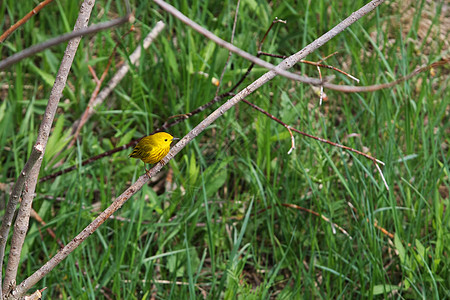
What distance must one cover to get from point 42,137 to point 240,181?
7.77 ft

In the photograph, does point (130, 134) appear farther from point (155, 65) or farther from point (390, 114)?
point (390, 114)

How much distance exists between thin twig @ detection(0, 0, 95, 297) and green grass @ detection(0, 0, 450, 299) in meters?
0.91

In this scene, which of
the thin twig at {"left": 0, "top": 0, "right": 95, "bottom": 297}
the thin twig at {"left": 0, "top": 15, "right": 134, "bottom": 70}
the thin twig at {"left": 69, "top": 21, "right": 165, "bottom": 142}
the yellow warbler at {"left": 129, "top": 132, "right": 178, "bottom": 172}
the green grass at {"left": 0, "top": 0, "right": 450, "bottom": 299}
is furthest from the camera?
the thin twig at {"left": 69, "top": 21, "right": 165, "bottom": 142}

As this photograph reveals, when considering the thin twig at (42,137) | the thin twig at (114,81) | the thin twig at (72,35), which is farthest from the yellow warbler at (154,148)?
the thin twig at (114,81)

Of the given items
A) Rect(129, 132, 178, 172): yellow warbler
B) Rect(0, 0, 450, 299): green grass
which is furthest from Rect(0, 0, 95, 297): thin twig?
Rect(0, 0, 450, 299): green grass

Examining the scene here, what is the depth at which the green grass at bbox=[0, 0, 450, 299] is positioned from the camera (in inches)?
127

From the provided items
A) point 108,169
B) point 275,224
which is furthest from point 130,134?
point 275,224

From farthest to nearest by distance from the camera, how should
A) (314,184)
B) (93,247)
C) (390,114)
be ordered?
(390,114) → (314,184) → (93,247)

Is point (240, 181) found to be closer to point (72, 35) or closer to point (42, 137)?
point (42, 137)

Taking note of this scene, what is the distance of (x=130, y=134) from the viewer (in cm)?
394

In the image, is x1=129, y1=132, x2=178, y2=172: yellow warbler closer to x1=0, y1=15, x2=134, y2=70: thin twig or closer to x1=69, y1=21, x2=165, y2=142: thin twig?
x1=0, y1=15, x2=134, y2=70: thin twig

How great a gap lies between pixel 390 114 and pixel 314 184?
31.1 inches

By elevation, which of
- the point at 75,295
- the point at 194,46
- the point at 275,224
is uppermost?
the point at 194,46

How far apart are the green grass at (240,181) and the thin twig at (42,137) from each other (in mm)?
914
